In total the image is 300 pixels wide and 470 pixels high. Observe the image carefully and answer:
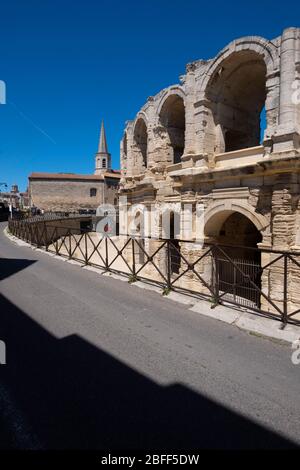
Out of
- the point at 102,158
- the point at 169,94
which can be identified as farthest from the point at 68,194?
the point at 169,94

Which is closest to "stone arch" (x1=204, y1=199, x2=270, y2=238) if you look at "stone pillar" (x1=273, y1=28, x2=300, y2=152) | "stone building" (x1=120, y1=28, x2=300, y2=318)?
"stone building" (x1=120, y1=28, x2=300, y2=318)

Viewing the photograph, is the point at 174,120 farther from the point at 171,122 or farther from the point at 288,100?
the point at 288,100

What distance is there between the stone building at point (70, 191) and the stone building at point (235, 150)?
103 feet

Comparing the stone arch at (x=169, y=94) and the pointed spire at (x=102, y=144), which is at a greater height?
the pointed spire at (x=102, y=144)

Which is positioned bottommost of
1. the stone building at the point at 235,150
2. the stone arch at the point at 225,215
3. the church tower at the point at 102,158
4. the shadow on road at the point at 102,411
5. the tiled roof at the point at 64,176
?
the shadow on road at the point at 102,411

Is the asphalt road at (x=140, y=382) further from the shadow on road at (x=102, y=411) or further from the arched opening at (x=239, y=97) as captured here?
the arched opening at (x=239, y=97)

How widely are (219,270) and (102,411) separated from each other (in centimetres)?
580

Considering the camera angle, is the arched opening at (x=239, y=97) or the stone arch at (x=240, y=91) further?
the arched opening at (x=239, y=97)

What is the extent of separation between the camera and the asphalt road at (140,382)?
7.84 ft

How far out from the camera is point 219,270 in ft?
25.8

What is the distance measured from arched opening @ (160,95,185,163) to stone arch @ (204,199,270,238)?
4256 mm

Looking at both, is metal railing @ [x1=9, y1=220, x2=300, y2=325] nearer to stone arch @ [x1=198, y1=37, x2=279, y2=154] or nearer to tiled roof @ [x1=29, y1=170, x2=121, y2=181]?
stone arch @ [x1=198, y1=37, x2=279, y2=154]

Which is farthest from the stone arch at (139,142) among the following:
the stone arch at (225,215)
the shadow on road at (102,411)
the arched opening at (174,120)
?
the shadow on road at (102,411)
